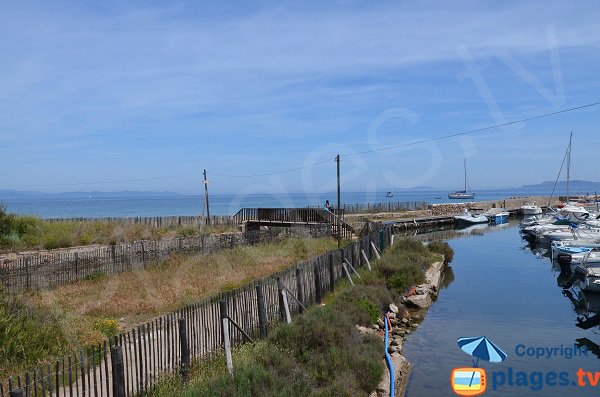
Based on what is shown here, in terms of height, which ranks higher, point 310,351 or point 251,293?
point 251,293

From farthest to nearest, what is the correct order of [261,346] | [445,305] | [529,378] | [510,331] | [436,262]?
1. [436,262]
2. [445,305]
3. [510,331]
4. [529,378]
5. [261,346]

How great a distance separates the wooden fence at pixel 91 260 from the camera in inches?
762

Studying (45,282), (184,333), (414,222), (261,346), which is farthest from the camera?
(414,222)

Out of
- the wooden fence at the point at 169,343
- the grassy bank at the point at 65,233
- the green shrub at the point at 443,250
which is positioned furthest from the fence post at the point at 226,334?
the green shrub at the point at 443,250

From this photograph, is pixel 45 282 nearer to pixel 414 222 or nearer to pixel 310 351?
pixel 310 351

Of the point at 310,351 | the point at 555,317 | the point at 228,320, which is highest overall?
the point at 228,320

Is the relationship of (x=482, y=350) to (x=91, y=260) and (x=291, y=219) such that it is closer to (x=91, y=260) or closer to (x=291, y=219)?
(x=91, y=260)

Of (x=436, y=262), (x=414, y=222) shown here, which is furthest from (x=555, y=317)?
(x=414, y=222)

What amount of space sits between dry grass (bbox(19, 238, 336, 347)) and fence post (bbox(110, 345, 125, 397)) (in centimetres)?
368

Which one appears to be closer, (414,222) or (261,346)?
(261,346)

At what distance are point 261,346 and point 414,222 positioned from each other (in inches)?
2250

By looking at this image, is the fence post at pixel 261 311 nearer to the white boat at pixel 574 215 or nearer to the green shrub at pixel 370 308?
the green shrub at pixel 370 308

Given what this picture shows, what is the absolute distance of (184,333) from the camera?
9812 mm

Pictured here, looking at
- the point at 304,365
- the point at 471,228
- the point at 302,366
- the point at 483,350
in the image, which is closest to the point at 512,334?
the point at 483,350
